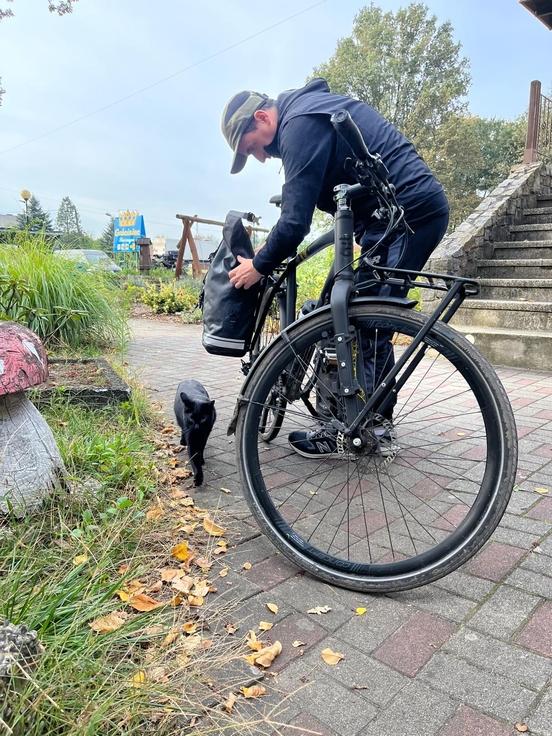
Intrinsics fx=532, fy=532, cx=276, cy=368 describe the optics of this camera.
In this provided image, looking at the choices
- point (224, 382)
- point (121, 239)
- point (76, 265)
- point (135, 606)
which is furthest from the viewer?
point (121, 239)

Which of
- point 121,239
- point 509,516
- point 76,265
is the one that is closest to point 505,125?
point 121,239

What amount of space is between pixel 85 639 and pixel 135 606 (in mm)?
279

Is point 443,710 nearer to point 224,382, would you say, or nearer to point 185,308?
point 224,382

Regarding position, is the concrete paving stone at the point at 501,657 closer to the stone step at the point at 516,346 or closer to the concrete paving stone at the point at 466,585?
the concrete paving stone at the point at 466,585

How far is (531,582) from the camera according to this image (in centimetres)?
170

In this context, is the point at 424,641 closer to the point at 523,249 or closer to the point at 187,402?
the point at 187,402

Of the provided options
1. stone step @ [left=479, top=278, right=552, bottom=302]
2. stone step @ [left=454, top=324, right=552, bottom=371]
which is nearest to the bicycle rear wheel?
stone step @ [left=454, top=324, right=552, bottom=371]

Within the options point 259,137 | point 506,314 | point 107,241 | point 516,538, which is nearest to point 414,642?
point 516,538

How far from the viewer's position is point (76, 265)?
546cm

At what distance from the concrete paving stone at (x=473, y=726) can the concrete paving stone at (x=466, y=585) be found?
45 cm

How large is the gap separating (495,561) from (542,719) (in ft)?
2.20

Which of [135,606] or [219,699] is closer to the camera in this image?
[219,699]

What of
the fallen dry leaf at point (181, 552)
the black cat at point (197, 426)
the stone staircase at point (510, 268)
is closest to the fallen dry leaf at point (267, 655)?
the fallen dry leaf at point (181, 552)

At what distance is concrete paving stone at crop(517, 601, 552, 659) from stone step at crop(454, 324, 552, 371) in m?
3.61
